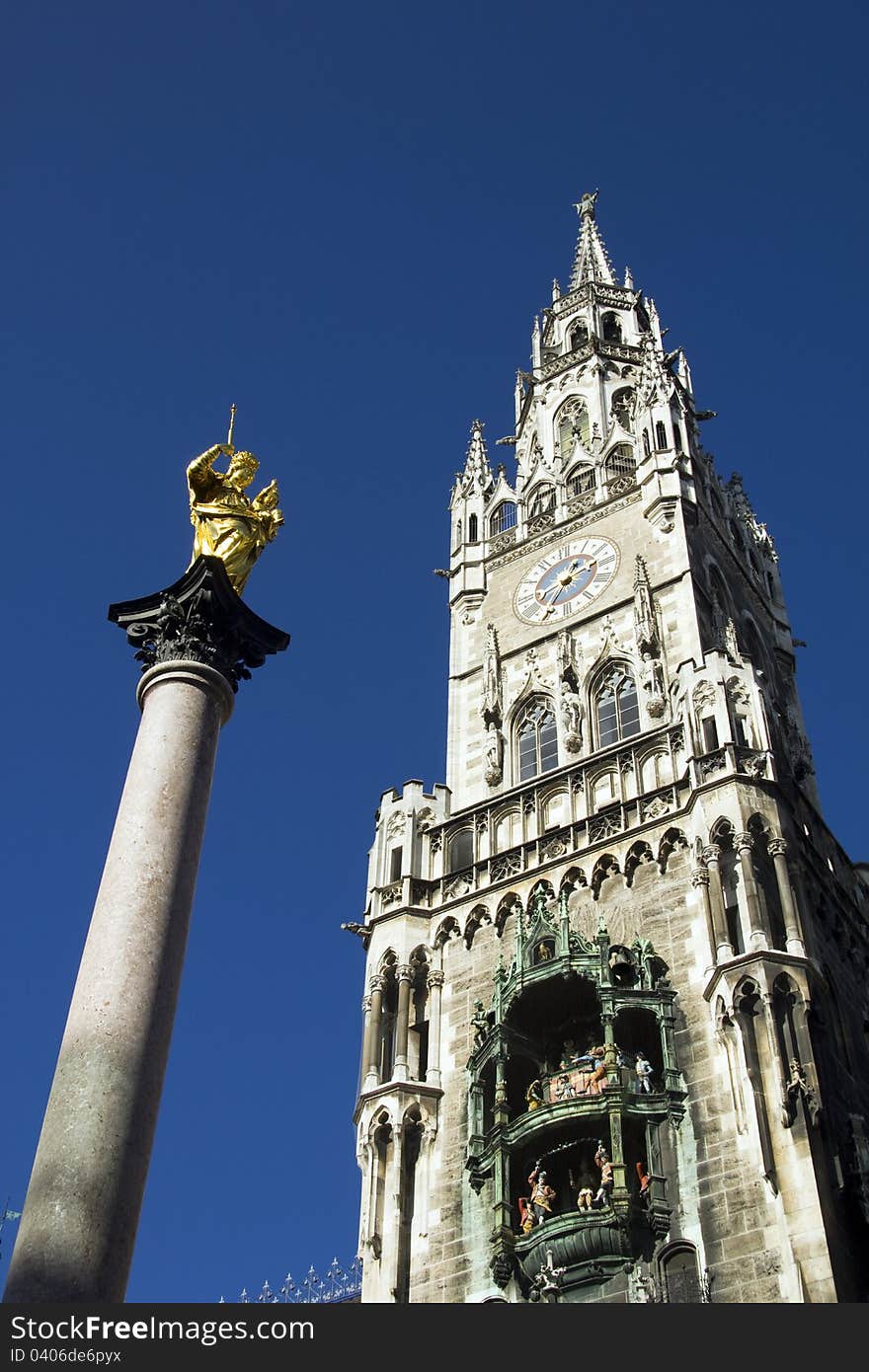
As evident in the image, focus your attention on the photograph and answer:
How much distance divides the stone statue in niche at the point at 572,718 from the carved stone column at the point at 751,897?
8314 mm

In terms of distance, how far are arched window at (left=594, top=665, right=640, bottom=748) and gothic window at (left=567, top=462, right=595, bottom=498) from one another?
10.6 m

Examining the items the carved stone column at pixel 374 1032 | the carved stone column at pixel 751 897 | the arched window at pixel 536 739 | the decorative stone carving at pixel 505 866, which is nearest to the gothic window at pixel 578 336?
the arched window at pixel 536 739

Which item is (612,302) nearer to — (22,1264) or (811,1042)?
(811,1042)

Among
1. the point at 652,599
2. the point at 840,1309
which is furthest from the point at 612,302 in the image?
the point at 840,1309

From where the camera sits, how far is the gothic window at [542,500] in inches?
2078

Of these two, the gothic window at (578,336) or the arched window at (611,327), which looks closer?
the gothic window at (578,336)

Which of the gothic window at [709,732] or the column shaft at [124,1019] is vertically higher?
the gothic window at [709,732]

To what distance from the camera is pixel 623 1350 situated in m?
16.5

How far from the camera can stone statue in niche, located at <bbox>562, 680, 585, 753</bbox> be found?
139 ft

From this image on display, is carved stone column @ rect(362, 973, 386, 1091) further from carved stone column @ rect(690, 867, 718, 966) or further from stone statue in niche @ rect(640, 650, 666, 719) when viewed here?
stone statue in niche @ rect(640, 650, 666, 719)

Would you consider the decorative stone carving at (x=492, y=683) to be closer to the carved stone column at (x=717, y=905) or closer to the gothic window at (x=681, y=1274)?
the carved stone column at (x=717, y=905)

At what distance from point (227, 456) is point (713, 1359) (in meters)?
15.1

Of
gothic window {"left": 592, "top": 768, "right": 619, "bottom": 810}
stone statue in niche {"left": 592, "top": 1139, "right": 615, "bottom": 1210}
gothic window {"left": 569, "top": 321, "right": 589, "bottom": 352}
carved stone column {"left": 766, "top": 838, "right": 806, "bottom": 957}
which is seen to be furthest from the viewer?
gothic window {"left": 569, "top": 321, "right": 589, "bottom": 352}

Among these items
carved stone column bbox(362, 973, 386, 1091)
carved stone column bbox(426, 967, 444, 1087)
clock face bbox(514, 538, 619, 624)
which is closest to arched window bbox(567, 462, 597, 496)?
clock face bbox(514, 538, 619, 624)
